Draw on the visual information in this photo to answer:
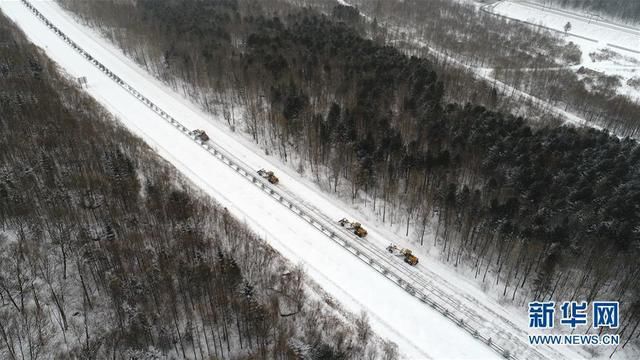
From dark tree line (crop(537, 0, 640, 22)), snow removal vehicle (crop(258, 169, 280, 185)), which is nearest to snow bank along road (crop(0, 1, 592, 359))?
snow removal vehicle (crop(258, 169, 280, 185))

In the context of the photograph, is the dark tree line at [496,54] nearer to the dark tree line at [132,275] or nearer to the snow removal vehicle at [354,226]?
the snow removal vehicle at [354,226]

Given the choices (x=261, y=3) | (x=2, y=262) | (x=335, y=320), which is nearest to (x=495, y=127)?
(x=335, y=320)

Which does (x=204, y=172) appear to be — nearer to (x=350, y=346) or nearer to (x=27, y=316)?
(x=27, y=316)
